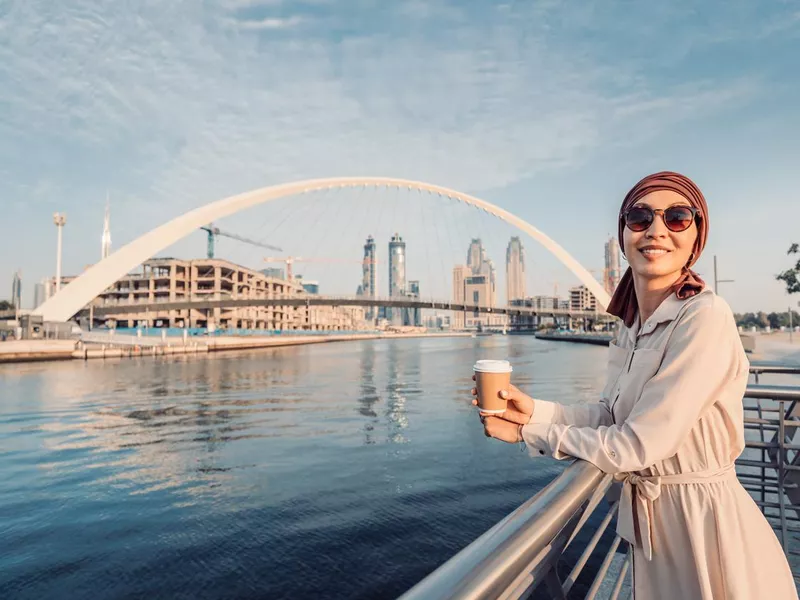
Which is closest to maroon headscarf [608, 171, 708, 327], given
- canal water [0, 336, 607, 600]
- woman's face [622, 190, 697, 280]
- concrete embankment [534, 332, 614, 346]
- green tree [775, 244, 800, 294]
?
woman's face [622, 190, 697, 280]

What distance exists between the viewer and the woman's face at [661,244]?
1.37m

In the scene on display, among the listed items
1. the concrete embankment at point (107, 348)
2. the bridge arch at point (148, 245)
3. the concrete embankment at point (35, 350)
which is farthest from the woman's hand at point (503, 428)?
the bridge arch at point (148, 245)

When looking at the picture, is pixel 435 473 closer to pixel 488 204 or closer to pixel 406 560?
pixel 406 560

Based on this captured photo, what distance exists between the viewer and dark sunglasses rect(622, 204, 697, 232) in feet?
4.52

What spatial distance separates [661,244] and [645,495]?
67 centimetres

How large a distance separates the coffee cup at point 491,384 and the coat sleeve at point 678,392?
24 cm

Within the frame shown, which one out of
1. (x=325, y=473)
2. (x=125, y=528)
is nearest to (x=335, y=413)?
(x=325, y=473)

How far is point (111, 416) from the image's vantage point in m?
13.3

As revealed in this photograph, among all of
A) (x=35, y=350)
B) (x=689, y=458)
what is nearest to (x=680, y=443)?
(x=689, y=458)

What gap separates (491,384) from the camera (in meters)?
1.31

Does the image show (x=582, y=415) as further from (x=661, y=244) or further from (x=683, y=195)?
(x=683, y=195)

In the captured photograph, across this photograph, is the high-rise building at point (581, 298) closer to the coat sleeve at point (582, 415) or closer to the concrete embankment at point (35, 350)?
the concrete embankment at point (35, 350)

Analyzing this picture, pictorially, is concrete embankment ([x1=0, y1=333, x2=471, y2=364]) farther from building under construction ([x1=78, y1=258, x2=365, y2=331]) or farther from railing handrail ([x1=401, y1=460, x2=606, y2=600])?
railing handrail ([x1=401, y1=460, x2=606, y2=600])

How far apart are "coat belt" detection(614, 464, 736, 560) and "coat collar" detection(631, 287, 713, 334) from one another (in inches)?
14.7
